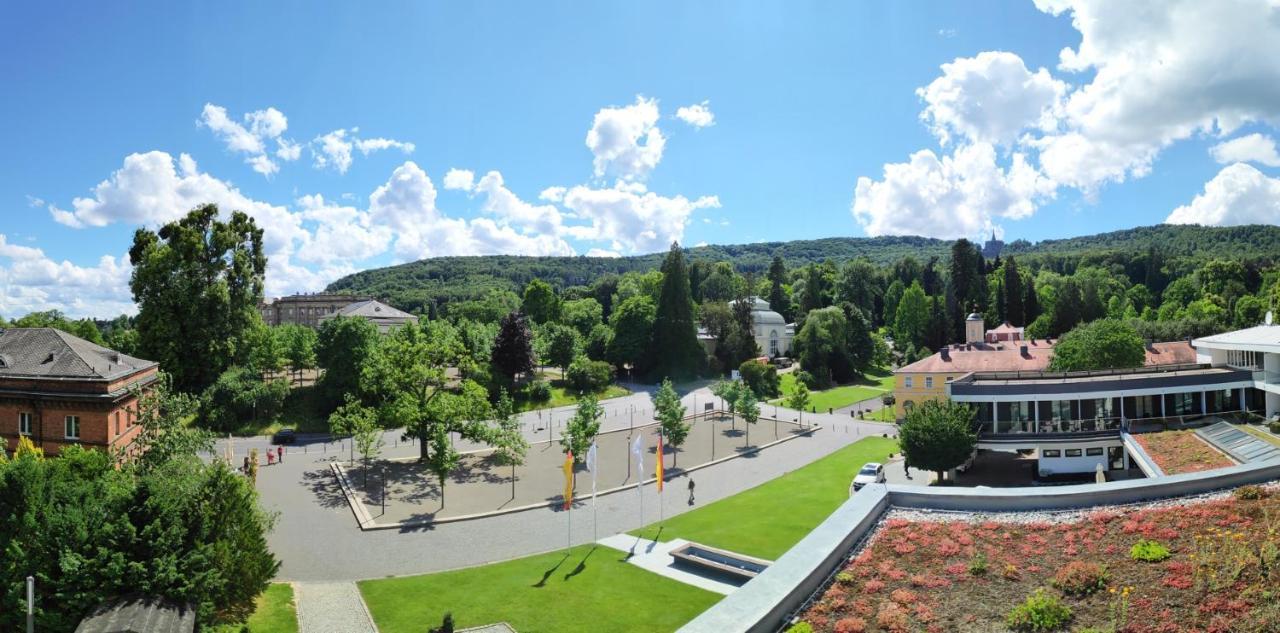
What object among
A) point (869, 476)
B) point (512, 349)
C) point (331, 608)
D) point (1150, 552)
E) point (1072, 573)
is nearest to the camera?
point (1072, 573)

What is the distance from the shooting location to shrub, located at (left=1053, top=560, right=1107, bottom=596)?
10.1 meters

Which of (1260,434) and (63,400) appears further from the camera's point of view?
(63,400)

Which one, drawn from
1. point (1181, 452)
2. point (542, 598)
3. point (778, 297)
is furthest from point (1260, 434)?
point (778, 297)

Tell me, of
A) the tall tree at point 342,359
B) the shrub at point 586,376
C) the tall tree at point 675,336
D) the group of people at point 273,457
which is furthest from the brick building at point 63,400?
the tall tree at point 675,336

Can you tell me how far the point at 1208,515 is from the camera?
12.3 m

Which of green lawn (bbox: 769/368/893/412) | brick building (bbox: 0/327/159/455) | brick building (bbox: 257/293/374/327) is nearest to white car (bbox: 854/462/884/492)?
green lawn (bbox: 769/368/893/412)

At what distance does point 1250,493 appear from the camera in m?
12.9

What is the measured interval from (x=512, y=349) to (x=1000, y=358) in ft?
126

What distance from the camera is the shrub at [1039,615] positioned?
9.23m

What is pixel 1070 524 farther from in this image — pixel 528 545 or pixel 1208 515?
pixel 528 545

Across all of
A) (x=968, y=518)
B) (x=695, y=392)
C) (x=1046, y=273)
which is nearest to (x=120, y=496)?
(x=968, y=518)

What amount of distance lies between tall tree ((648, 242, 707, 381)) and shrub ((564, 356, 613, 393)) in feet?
31.8

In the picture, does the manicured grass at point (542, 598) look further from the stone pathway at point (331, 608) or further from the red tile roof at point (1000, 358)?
the red tile roof at point (1000, 358)

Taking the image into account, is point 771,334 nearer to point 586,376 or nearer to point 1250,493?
point 586,376
